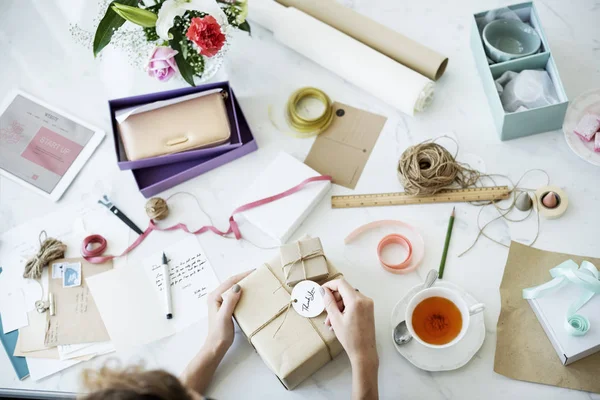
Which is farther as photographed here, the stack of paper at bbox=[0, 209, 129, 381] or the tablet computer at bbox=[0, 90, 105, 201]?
the tablet computer at bbox=[0, 90, 105, 201]

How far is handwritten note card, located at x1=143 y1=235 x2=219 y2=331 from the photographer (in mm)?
1435

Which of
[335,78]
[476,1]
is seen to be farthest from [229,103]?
[476,1]

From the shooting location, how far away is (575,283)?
1.26 metres

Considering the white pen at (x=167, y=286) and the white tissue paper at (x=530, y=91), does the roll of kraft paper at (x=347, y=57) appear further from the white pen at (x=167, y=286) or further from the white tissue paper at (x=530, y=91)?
the white pen at (x=167, y=286)

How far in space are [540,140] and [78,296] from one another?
125 centimetres

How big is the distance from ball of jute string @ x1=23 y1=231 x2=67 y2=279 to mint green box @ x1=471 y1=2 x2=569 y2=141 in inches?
46.9

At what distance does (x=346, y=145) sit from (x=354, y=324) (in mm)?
541

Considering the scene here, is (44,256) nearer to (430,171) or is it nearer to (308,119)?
(308,119)

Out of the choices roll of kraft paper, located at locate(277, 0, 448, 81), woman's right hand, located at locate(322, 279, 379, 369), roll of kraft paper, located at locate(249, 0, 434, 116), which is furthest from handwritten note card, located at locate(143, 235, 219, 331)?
roll of kraft paper, located at locate(277, 0, 448, 81)

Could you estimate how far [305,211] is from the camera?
1.48 metres

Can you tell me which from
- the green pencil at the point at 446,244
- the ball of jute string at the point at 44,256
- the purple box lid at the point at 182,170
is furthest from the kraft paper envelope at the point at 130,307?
the green pencil at the point at 446,244

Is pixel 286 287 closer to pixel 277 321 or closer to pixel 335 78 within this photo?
pixel 277 321

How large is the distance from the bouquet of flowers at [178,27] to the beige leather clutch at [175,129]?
0.30ft

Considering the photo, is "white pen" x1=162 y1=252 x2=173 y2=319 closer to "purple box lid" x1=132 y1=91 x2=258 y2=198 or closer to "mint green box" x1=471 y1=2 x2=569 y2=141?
"purple box lid" x1=132 y1=91 x2=258 y2=198
